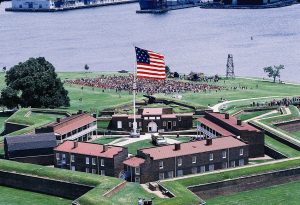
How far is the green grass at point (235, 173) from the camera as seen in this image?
65875mm

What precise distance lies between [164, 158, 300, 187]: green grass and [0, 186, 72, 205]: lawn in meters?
10.8

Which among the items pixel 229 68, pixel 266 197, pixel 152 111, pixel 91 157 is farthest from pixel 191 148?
pixel 229 68

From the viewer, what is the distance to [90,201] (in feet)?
196

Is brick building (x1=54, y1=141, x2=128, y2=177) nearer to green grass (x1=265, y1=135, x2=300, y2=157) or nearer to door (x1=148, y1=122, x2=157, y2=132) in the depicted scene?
door (x1=148, y1=122, x2=157, y2=132)

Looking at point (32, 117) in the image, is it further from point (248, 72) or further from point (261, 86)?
point (248, 72)

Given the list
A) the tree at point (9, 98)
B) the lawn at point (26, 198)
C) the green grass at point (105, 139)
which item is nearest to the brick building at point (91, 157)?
the lawn at point (26, 198)

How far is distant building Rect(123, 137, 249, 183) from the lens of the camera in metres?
67.2

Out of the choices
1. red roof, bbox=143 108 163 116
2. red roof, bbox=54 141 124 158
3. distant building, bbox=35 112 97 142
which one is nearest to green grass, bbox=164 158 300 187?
red roof, bbox=54 141 124 158

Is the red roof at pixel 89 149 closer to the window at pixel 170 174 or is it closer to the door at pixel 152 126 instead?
the window at pixel 170 174

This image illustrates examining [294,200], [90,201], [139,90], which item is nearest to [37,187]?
[90,201]

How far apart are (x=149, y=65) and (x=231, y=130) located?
11.8 metres

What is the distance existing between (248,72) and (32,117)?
255 feet

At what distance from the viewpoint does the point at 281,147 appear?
78062 mm

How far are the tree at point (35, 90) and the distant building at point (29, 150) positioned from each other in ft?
104
